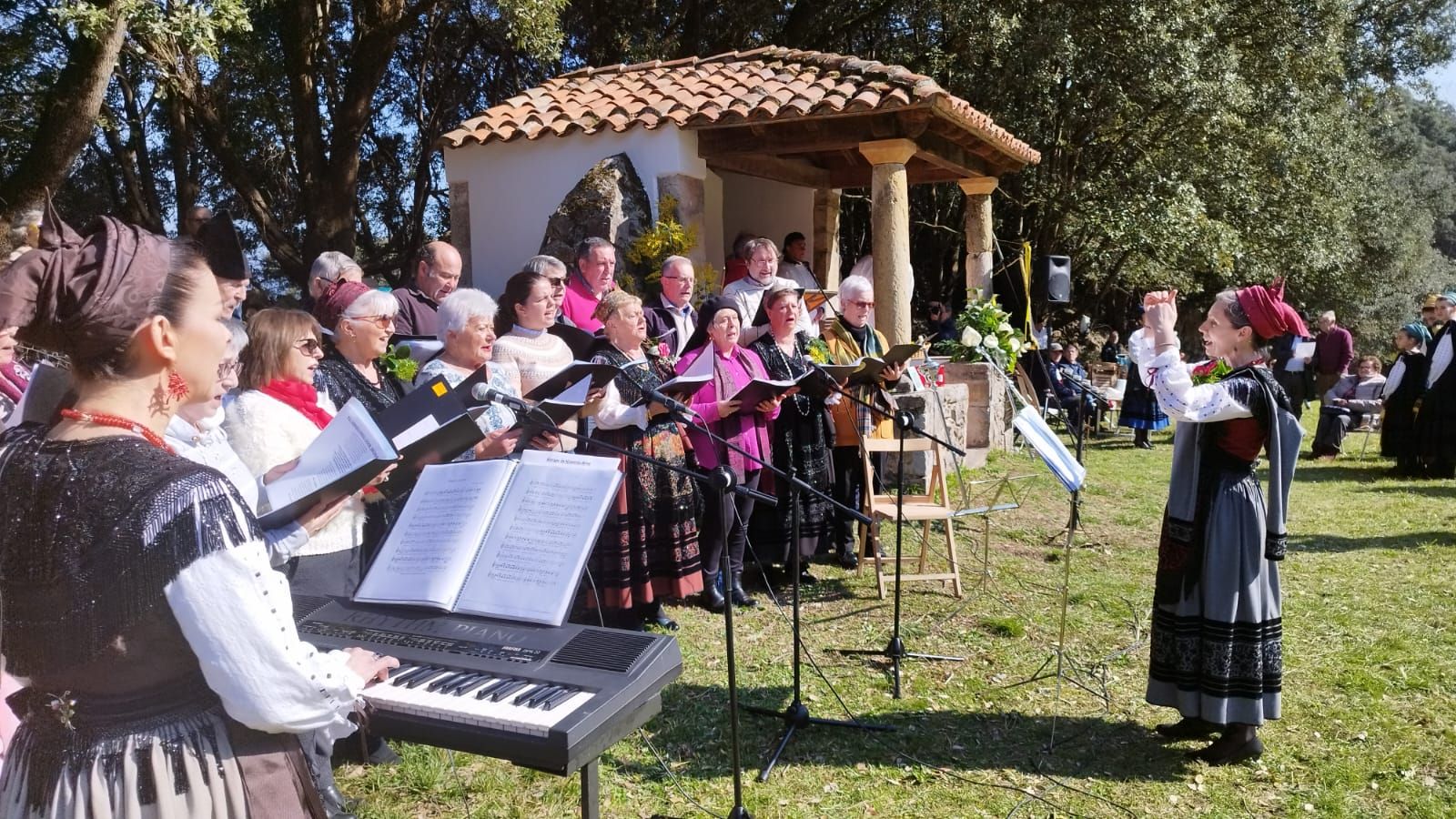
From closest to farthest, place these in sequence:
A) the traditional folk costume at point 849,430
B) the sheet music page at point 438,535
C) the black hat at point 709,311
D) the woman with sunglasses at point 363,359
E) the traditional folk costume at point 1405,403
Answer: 1. the sheet music page at point 438,535
2. the woman with sunglasses at point 363,359
3. the black hat at point 709,311
4. the traditional folk costume at point 849,430
5. the traditional folk costume at point 1405,403

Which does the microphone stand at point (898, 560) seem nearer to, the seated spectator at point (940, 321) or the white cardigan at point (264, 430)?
the white cardigan at point (264, 430)

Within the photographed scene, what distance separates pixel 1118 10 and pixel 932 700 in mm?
13833

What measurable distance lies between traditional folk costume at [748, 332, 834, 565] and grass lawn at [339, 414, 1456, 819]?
1.21 feet

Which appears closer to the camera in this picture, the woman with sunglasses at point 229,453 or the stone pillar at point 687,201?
the woman with sunglasses at point 229,453

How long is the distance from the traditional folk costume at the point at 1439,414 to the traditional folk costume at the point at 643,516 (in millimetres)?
9258

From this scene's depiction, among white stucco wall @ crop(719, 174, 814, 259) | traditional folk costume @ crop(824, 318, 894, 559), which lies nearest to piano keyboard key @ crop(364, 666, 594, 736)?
traditional folk costume @ crop(824, 318, 894, 559)

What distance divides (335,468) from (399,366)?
228cm

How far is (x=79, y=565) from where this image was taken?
5.03 feet

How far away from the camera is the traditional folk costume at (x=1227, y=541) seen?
362cm

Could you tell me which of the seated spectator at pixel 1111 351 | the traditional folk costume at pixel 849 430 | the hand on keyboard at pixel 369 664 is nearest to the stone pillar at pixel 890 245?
the traditional folk costume at pixel 849 430

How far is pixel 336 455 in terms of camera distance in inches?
80.0

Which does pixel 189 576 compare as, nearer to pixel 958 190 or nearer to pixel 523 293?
pixel 523 293

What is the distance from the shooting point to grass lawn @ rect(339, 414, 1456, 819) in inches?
139

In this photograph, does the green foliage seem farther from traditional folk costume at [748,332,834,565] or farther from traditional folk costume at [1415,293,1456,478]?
Result: traditional folk costume at [1415,293,1456,478]
